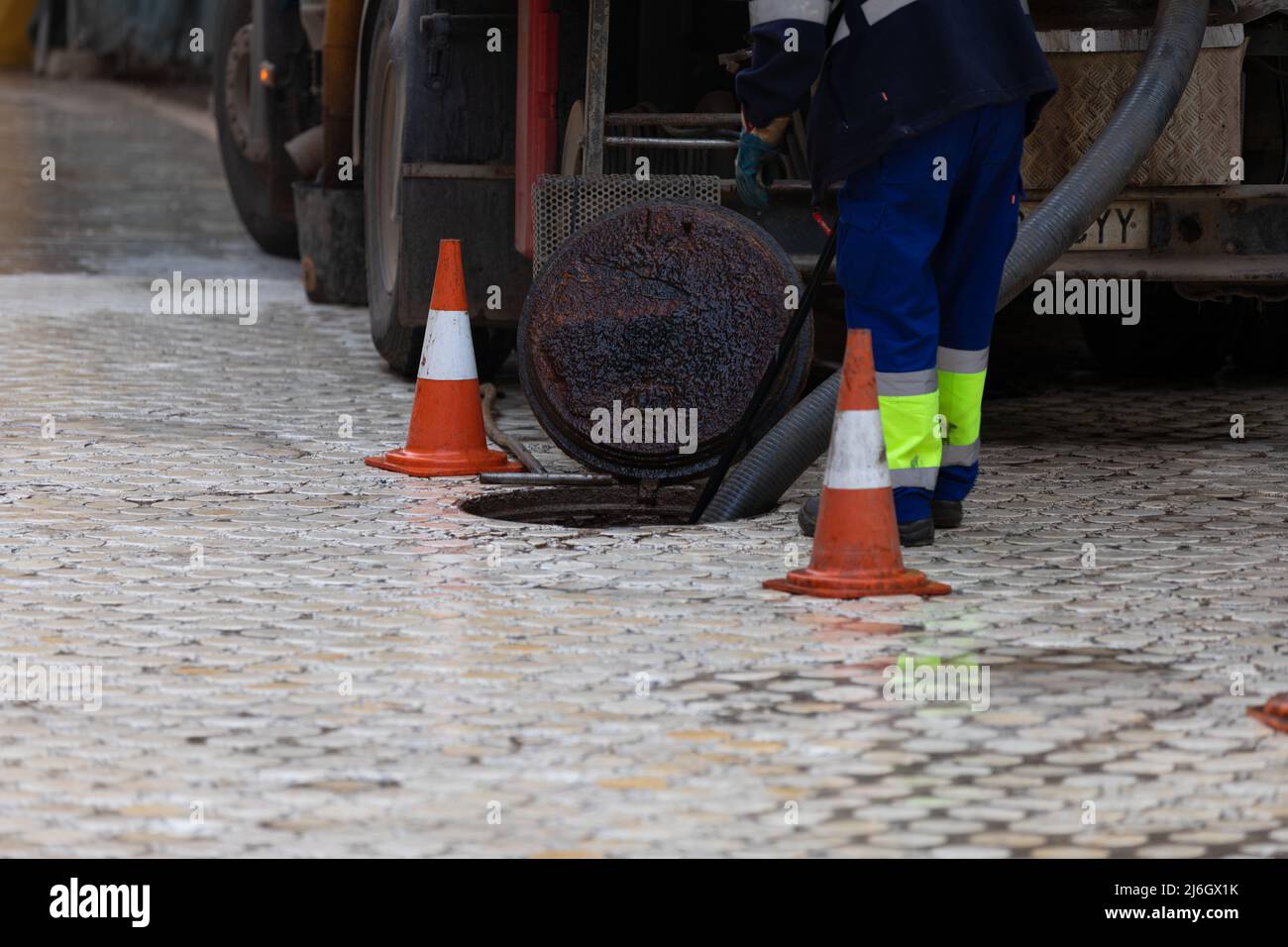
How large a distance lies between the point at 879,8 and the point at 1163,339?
342 centimetres

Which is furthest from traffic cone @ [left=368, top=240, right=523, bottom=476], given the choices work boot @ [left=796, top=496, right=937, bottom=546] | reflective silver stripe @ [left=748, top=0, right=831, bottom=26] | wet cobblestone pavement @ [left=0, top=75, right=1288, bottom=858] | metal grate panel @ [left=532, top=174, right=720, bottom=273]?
reflective silver stripe @ [left=748, top=0, right=831, bottom=26]

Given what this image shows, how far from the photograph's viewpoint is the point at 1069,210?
598cm

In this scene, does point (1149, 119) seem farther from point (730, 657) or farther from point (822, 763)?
point (822, 763)

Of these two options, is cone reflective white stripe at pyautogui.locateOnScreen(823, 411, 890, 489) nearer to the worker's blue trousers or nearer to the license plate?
the worker's blue trousers

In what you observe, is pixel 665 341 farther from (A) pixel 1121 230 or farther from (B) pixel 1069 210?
(A) pixel 1121 230

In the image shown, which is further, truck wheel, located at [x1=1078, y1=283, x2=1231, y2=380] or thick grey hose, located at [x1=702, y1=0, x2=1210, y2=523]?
truck wheel, located at [x1=1078, y1=283, x2=1231, y2=380]

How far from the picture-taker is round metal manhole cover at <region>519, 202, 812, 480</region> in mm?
5988

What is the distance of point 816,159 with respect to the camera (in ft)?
17.5

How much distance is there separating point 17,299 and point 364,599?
595 cm

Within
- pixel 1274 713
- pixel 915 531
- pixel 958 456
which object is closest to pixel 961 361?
pixel 958 456

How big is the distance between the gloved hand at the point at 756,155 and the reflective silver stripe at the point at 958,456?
2.52 feet

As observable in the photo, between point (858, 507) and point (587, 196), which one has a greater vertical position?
point (587, 196)

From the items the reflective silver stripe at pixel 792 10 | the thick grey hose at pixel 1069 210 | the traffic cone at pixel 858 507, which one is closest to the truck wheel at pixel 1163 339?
the thick grey hose at pixel 1069 210

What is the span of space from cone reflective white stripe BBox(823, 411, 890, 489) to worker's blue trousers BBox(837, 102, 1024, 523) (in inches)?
16.8
